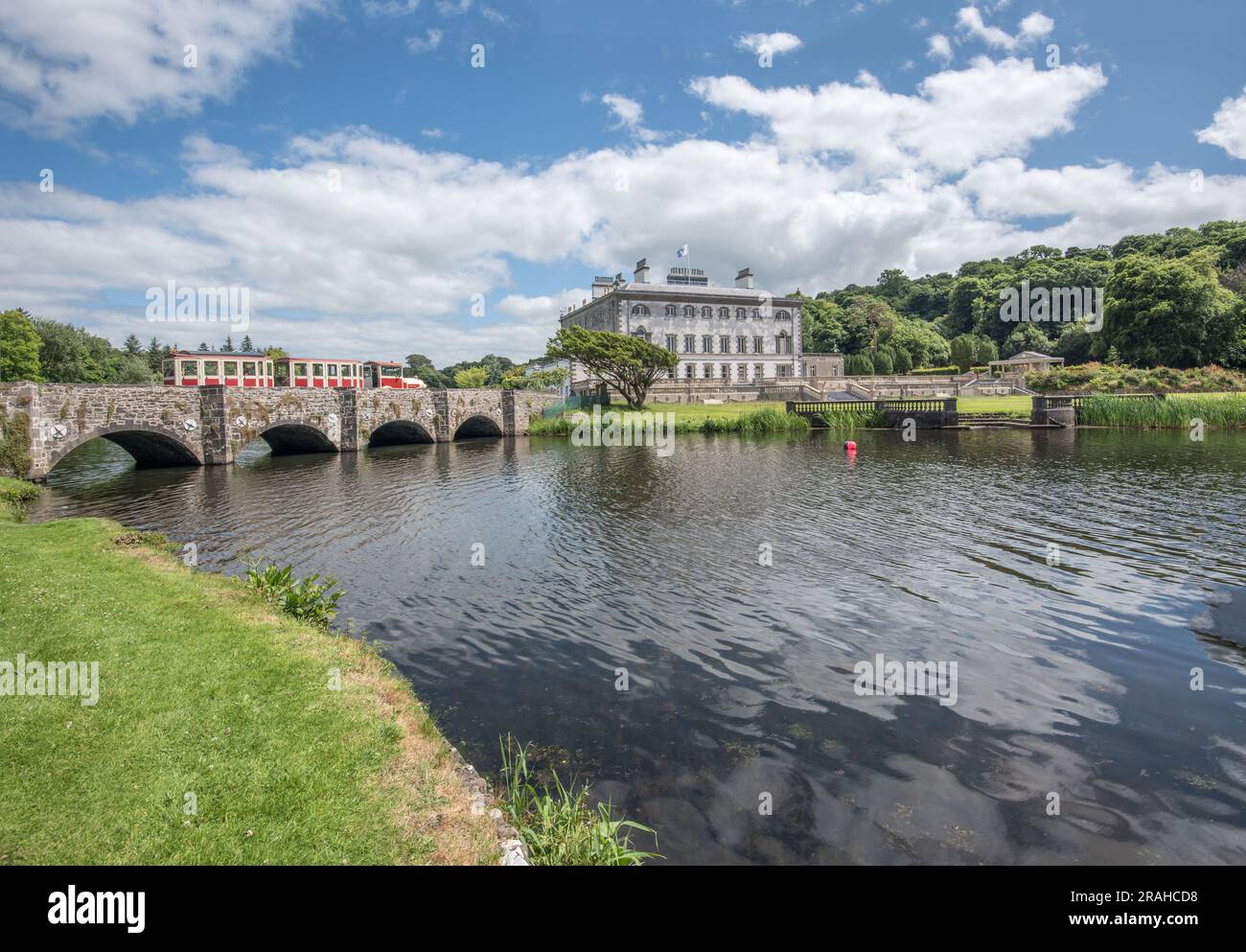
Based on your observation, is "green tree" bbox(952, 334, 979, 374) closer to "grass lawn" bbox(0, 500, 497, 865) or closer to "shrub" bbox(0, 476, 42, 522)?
"shrub" bbox(0, 476, 42, 522)

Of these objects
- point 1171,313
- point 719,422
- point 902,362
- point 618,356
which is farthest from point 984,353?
point 618,356

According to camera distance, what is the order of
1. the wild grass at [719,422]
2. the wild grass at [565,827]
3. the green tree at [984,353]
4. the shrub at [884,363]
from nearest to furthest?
the wild grass at [565,827] → the wild grass at [719,422] → the green tree at [984,353] → the shrub at [884,363]

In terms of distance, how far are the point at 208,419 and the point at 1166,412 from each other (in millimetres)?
61001

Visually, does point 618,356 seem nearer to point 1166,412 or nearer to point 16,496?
point 1166,412

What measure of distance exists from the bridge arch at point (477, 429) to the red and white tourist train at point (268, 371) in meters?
6.63

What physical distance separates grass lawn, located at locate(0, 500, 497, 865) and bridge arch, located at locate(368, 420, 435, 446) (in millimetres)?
39808

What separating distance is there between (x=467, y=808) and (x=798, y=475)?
25166mm

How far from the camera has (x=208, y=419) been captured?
34.0 metres

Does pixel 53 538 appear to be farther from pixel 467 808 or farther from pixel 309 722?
pixel 467 808

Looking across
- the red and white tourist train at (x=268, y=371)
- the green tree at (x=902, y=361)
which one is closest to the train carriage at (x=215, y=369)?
the red and white tourist train at (x=268, y=371)

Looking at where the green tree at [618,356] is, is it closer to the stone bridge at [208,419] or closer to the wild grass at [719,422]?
the wild grass at [719,422]

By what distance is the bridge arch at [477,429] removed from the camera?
183 ft

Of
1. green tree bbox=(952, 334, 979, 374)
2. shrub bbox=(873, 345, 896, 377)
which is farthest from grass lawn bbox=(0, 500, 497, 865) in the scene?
green tree bbox=(952, 334, 979, 374)

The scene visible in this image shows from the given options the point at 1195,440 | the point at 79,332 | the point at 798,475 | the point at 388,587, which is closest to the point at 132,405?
the point at 388,587
